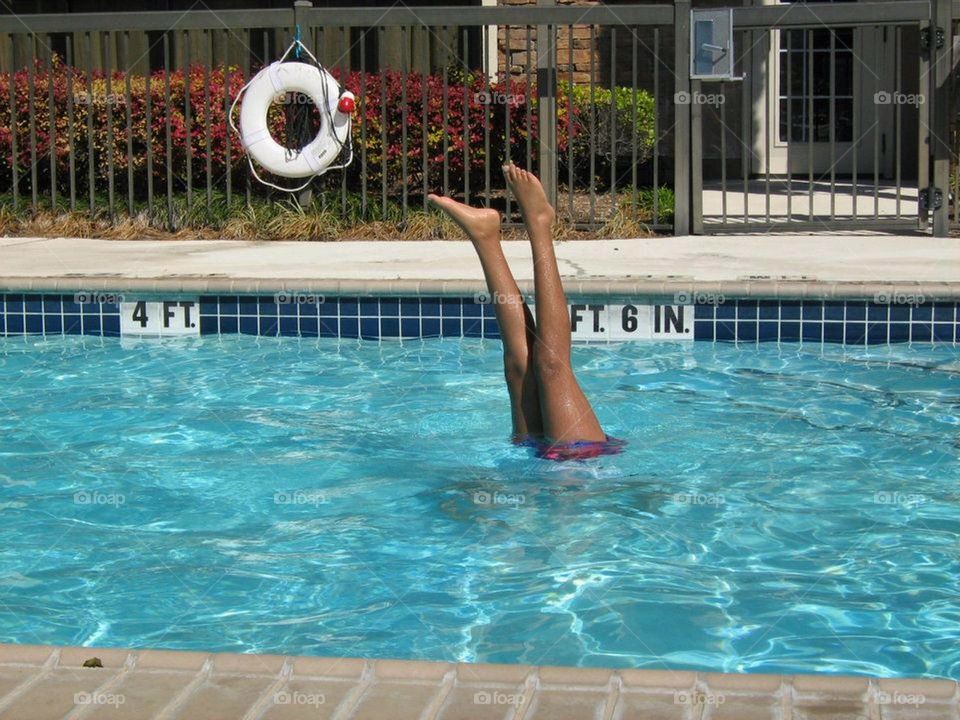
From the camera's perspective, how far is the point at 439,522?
4.56m

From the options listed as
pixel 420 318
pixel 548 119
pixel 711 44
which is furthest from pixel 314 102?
pixel 420 318

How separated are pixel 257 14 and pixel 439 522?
21.8ft

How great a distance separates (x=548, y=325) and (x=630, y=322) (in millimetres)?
2640

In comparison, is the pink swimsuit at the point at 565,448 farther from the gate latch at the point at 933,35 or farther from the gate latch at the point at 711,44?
the gate latch at the point at 933,35

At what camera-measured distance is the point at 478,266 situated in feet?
26.9

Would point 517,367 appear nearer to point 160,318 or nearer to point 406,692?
point 406,692

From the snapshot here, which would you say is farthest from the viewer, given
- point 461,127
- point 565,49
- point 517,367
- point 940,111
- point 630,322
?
point 565,49

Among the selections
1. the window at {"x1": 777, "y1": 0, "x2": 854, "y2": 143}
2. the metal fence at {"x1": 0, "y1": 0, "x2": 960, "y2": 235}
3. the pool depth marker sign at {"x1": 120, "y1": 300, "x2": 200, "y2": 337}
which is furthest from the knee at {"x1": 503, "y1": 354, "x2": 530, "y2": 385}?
the window at {"x1": 777, "y1": 0, "x2": 854, "y2": 143}

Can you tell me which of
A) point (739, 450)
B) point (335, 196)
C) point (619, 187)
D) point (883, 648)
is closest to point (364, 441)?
point (739, 450)

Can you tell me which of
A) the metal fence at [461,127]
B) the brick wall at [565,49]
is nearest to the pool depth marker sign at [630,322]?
the metal fence at [461,127]

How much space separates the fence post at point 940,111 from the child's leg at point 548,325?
5708 mm

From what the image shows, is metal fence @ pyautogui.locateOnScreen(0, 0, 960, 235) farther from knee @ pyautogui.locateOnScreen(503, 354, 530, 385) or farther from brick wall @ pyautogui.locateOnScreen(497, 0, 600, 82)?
knee @ pyautogui.locateOnScreen(503, 354, 530, 385)

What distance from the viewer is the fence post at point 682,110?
31.6 ft

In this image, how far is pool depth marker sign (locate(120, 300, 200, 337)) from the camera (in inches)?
290
